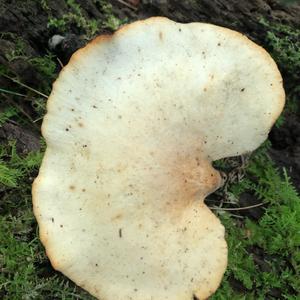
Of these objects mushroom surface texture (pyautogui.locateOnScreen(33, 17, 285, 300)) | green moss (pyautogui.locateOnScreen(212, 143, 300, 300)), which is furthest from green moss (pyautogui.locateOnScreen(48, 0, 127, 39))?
green moss (pyautogui.locateOnScreen(212, 143, 300, 300))

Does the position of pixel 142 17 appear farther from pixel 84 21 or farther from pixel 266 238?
pixel 266 238

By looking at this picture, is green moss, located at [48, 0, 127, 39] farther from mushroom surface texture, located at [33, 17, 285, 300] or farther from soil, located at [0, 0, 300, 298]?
mushroom surface texture, located at [33, 17, 285, 300]

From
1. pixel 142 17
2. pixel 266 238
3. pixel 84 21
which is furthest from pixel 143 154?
pixel 142 17

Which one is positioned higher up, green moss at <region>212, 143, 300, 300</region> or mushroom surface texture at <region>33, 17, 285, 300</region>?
mushroom surface texture at <region>33, 17, 285, 300</region>

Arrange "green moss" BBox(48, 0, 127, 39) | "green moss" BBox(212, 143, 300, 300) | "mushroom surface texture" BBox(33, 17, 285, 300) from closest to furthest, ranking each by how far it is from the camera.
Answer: "mushroom surface texture" BBox(33, 17, 285, 300) < "green moss" BBox(212, 143, 300, 300) < "green moss" BBox(48, 0, 127, 39)

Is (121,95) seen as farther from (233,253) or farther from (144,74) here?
(233,253)

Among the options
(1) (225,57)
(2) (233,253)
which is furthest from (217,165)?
(1) (225,57)
